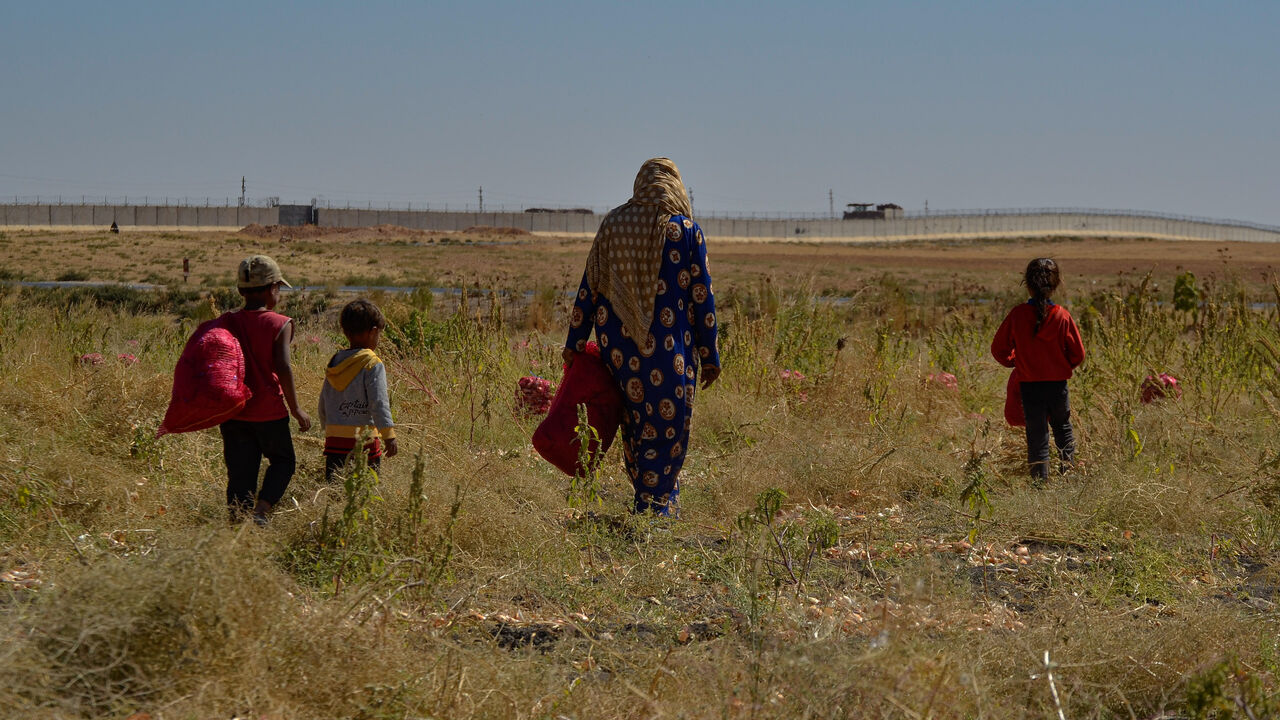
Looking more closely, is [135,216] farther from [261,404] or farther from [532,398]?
[261,404]

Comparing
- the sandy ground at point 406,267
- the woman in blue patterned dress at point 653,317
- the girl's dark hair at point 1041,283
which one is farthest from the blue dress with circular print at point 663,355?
the sandy ground at point 406,267

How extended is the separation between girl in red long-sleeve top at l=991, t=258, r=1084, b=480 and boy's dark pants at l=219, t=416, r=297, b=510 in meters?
3.41

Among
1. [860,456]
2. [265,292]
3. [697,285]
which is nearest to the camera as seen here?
[265,292]

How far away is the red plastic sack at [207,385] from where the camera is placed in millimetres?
3925

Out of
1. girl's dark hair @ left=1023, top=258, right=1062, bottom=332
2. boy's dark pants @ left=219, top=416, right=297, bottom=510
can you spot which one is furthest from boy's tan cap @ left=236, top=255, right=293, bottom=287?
girl's dark hair @ left=1023, top=258, right=1062, bottom=332

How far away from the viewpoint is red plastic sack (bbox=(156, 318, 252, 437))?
3.92 metres

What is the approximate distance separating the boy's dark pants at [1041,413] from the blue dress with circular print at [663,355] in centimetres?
190

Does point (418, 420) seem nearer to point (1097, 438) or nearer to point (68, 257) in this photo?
point (1097, 438)

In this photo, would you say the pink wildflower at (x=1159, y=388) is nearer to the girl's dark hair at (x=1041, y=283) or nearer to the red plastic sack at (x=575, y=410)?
the girl's dark hair at (x=1041, y=283)

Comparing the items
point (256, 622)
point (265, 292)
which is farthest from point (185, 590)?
point (265, 292)

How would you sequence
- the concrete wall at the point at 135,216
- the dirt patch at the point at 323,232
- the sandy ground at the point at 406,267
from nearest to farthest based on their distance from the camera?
the sandy ground at the point at 406,267
the dirt patch at the point at 323,232
the concrete wall at the point at 135,216

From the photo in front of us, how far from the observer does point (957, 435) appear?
658cm

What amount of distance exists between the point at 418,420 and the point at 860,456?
7.74ft

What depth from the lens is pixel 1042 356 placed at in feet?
18.0
